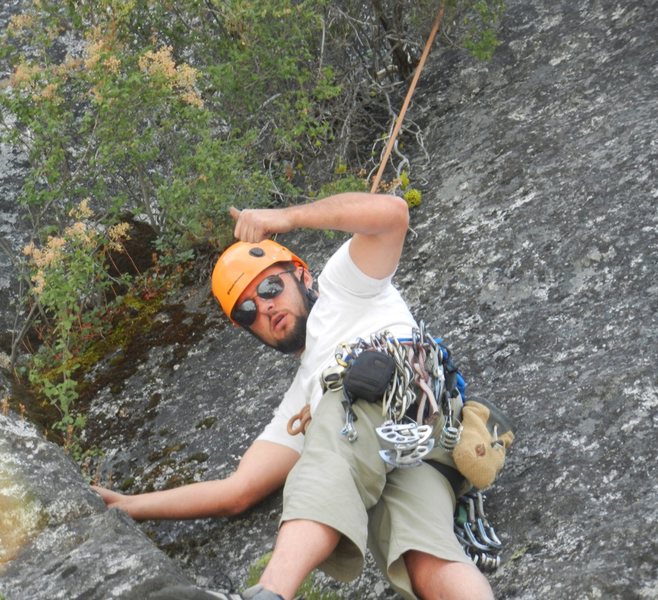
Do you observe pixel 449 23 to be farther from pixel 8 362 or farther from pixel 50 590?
pixel 50 590

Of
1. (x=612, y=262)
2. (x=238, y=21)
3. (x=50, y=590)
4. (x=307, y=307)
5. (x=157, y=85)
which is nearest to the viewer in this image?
(x=50, y=590)

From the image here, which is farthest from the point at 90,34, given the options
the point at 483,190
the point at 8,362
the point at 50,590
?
the point at 50,590

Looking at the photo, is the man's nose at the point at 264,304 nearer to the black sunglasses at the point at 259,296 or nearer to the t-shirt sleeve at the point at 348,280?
the black sunglasses at the point at 259,296

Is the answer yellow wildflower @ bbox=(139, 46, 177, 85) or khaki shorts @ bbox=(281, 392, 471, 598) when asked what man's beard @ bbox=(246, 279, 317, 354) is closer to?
khaki shorts @ bbox=(281, 392, 471, 598)

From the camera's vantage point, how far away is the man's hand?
3.63 m

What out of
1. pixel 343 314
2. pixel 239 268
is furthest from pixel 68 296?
pixel 343 314

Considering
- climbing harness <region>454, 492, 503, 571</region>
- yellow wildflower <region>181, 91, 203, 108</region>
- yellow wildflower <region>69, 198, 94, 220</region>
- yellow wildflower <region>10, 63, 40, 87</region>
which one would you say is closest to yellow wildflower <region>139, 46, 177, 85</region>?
yellow wildflower <region>181, 91, 203, 108</region>

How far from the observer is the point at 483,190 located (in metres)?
5.77

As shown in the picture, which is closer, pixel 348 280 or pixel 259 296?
pixel 348 280

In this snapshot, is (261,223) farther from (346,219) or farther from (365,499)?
(365,499)

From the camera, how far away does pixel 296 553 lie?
3.23 meters

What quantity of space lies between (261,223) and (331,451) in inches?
35.4

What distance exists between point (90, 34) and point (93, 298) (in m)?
1.74

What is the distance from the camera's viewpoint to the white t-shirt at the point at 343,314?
3994 mm
